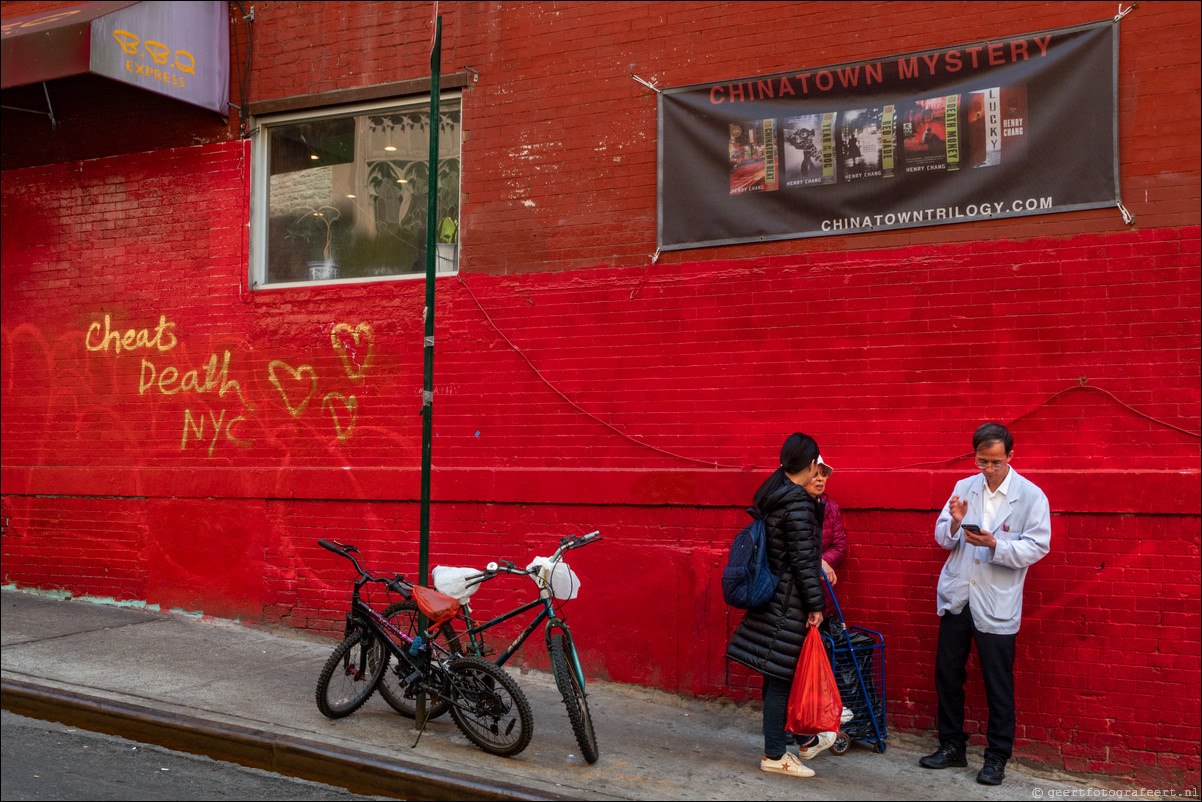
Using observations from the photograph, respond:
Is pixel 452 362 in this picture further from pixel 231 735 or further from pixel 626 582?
pixel 231 735

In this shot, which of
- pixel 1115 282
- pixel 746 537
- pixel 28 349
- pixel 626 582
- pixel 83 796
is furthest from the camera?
pixel 28 349

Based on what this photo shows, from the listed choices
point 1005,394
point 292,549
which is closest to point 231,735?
point 292,549

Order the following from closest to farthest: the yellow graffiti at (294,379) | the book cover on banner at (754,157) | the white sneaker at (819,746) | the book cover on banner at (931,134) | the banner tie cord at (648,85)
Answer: the white sneaker at (819,746) → the book cover on banner at (931,134) → the book cover on banner at (754,157) → the banner tie cord at (648,85) → the yellow graffiti at (294,379)

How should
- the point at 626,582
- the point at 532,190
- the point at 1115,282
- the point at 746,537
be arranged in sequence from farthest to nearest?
the point at 532,190 < the point at 626,582 < the point at 1115,282 < the point at 746,537

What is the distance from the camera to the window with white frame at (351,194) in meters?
8.17

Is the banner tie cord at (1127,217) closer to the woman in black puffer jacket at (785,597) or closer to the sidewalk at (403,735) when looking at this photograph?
the woman in black puffer jacket at (785,597)

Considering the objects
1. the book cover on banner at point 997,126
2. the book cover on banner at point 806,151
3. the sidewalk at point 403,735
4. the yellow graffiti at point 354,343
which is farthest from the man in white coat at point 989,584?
the yellow graffiti at point 354,343

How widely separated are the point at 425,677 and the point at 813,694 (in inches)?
85.6

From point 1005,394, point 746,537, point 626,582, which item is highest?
point 1005,394

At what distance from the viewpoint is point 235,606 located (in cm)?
837

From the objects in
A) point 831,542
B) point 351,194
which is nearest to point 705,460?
point 831,542

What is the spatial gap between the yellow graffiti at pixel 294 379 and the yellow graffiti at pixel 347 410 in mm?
157

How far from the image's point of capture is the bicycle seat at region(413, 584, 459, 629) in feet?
18.2

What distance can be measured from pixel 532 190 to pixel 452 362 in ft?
4.77
